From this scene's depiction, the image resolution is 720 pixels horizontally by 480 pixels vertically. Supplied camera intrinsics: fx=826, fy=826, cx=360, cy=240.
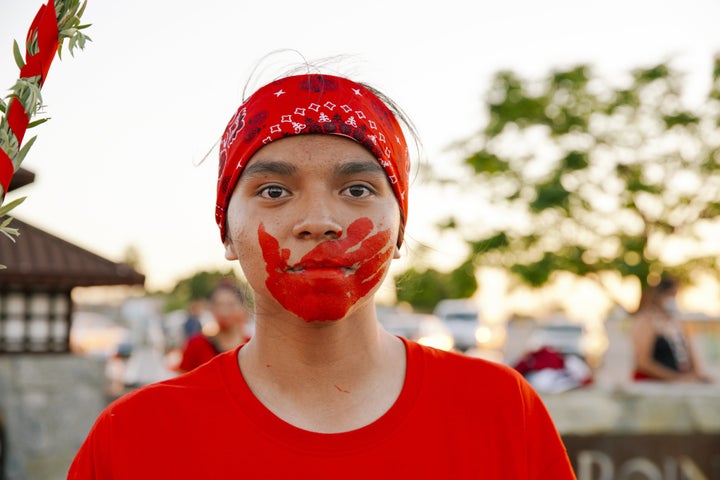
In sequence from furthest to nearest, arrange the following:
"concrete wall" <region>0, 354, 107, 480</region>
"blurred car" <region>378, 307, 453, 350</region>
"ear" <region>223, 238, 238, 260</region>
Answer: "blurred car" <region>378, 307, 453, 350</region>
"concrete wall" <region>0, 354, 107, 480</region>
"ear" <region>223, 238, 238, 260</region>

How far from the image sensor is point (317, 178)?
1.51 metres

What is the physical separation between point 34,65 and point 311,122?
503mm

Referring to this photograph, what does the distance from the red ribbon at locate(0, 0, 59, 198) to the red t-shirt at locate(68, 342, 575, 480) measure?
1.67 feet

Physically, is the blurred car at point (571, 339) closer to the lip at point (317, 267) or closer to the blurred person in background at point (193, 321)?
the blurred person in background at point (193, 321)

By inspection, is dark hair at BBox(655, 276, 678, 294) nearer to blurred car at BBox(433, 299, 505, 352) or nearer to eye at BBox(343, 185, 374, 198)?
eye at BBox(343, 185, 374, 198)

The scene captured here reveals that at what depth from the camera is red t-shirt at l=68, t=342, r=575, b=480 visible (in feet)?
4.76

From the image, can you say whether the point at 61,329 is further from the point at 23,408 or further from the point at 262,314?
the point at 262,314

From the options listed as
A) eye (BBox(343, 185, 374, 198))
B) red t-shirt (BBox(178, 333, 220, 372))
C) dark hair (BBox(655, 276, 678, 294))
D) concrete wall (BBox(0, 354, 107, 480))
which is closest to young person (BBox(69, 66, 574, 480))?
eye (BBox(343, 185, 374, 198))

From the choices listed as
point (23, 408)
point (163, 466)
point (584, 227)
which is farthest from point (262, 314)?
point (584, 227)

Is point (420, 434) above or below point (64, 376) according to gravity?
above

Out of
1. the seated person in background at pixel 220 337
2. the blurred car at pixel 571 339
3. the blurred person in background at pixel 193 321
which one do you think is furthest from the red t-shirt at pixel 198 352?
the blurred car at pixel 571 339

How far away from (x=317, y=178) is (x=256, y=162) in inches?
5.1

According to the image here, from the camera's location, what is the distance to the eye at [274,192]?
1.53 meters

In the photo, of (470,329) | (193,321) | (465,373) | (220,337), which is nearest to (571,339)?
(470,329)
